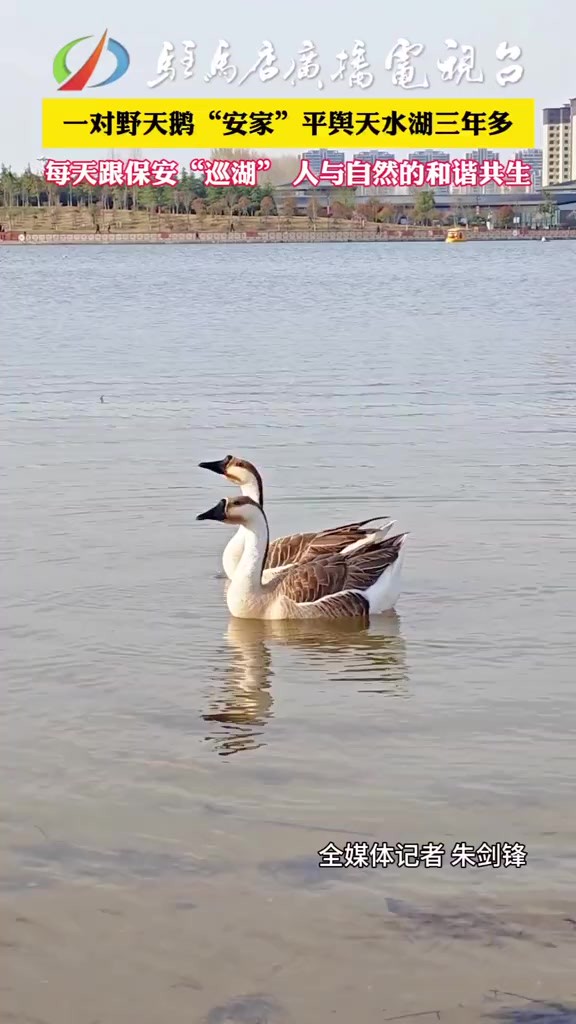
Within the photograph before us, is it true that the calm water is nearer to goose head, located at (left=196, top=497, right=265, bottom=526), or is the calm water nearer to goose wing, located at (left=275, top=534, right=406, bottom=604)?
goose wing, located at (left=275, top=534, right=406, bottom=604)

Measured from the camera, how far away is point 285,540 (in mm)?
10227

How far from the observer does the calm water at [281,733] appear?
491cm

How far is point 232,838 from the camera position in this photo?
588 cm

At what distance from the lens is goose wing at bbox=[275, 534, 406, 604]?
9586 millimetres

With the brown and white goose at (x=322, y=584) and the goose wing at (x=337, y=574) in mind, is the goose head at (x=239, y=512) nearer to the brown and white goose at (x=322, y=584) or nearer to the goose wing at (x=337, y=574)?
the brown and white goose at (x=322, y=584)

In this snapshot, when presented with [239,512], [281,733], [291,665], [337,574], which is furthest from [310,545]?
[281,733]

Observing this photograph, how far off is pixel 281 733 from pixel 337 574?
252 cm

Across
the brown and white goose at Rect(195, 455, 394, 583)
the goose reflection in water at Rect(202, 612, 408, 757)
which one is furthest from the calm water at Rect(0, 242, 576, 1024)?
the brown and white goose at Rect(195, 455, 394, 583)

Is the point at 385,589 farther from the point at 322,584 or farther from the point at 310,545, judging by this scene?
the point at 310,545

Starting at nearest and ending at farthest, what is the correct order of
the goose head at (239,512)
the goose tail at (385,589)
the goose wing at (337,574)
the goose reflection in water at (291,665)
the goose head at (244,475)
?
the goose reflection in water at (291,665)
the goose tail at (385,589)
the goose wing at (337,574)
the goose head at (239,512)
the goose head at (244,475)

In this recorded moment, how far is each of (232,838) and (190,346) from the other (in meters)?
24.6

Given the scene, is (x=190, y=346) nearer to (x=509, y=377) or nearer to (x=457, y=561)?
(x=509, y=377)

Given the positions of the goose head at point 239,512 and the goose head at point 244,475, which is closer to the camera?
the goose head at point 239,512

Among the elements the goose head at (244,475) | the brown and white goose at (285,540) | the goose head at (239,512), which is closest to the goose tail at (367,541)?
the brown and white goose at (285,540)
